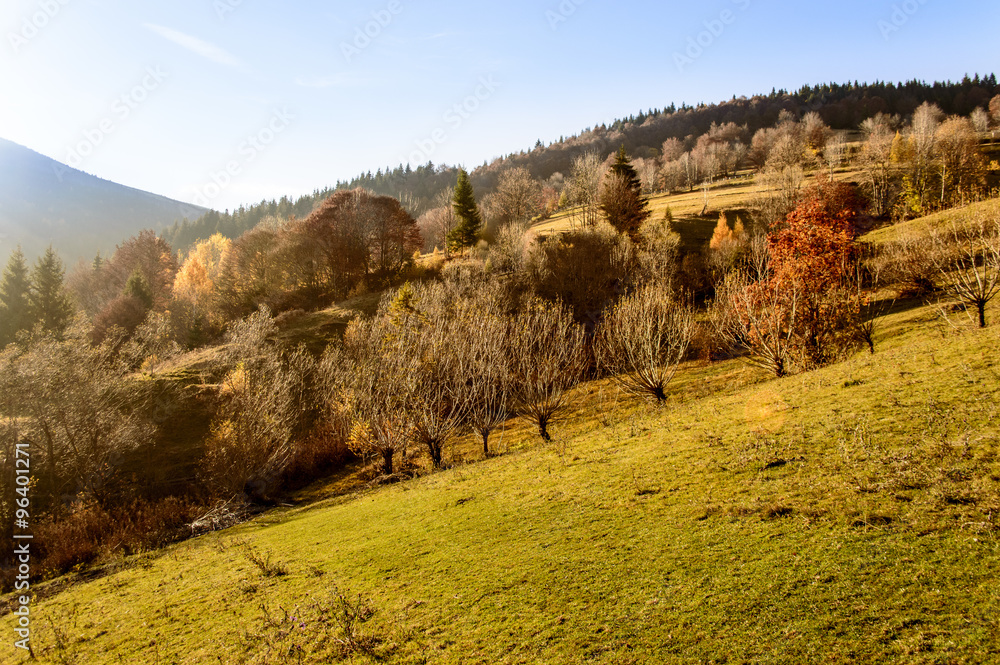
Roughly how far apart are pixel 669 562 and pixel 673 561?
63 mm

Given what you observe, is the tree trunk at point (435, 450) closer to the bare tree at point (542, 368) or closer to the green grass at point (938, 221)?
the bare tree at point (542, 368)

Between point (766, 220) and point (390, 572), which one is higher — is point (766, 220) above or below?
above

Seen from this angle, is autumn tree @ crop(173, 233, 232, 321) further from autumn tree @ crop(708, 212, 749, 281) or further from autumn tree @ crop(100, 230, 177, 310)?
autumn tree @ crop(708, 212, 749, 281)

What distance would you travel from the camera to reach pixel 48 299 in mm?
53375

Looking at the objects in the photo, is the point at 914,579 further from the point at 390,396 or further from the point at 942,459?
the point at 390,396

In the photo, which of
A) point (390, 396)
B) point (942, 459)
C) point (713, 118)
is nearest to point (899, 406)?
point (942, 459)

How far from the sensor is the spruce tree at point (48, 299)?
52.4 meters

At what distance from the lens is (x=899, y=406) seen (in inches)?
404

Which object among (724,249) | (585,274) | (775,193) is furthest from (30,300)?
(775,193)

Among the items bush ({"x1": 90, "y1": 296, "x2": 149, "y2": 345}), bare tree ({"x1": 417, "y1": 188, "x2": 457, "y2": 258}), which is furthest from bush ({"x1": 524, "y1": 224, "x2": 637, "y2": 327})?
bush ({"x1": 90, "y1": 296, "x2": 149, "y2": 345})

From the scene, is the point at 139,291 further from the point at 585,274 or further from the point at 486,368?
the point at 486,368

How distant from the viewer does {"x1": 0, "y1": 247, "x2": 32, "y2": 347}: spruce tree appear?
51594 mm

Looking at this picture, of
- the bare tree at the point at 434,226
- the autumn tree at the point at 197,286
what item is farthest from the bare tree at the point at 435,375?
the bare tree at the point at 434,226

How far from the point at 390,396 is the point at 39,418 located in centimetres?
1688
